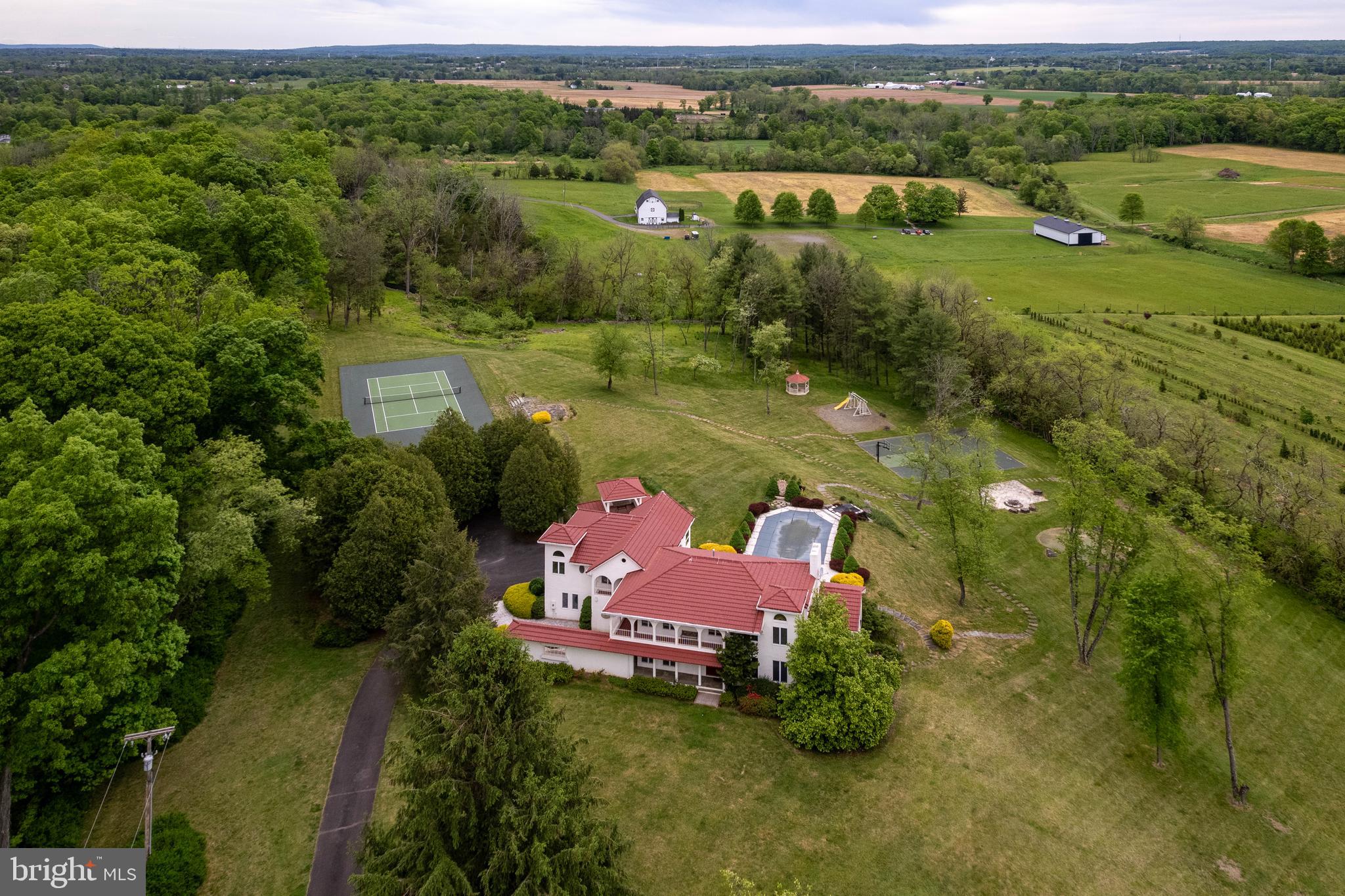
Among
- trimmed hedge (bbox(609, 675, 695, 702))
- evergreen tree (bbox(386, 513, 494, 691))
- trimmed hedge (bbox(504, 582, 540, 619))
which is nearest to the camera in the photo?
evergreen tree (bbox(386, 513, 494, 691))

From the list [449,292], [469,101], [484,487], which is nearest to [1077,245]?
[449,292]

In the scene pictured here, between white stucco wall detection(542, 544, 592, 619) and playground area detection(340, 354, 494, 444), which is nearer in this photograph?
white stucco wall detection(542, 544, 592, 619)

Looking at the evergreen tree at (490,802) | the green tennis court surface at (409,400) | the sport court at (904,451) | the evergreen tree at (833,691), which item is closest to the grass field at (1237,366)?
the sport court at (904,451)

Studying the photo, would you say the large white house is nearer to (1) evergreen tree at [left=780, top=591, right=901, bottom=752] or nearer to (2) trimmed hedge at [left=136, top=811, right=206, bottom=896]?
(1) evergreen tree at [left=780, top=591, right=901, bottom=752]

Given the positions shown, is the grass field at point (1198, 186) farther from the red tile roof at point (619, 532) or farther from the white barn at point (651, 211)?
the red tile roof at point (619, 532)

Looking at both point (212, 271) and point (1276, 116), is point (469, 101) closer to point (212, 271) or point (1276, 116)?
point (212, 271)

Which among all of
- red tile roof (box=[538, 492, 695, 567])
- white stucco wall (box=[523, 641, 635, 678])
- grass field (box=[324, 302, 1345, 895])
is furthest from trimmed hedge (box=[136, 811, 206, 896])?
red tile roof (box=[538, 492, 695, 567])
